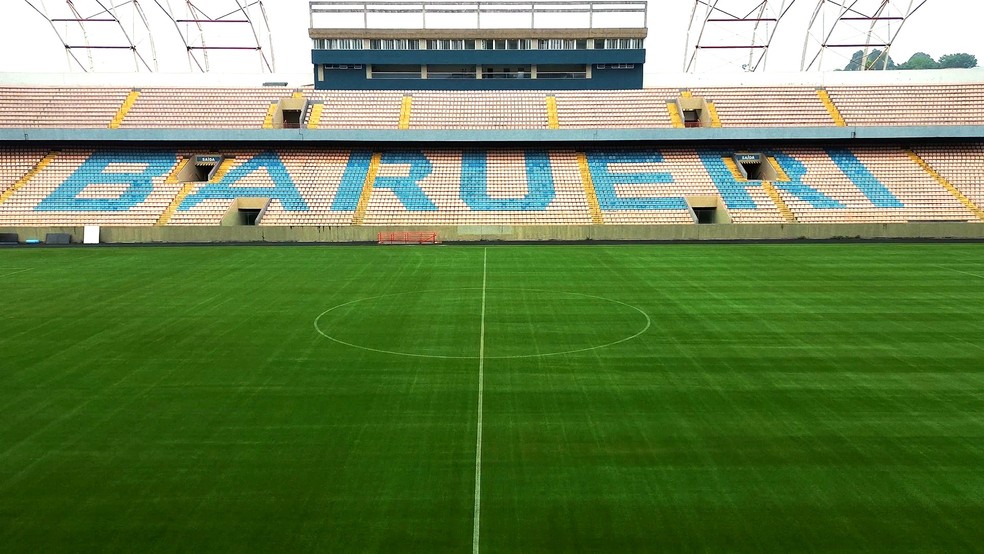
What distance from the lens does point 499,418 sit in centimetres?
1022

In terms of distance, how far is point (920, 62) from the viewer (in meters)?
131

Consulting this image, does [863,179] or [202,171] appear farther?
[202,171]

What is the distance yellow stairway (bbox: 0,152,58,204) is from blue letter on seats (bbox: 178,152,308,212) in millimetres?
10267

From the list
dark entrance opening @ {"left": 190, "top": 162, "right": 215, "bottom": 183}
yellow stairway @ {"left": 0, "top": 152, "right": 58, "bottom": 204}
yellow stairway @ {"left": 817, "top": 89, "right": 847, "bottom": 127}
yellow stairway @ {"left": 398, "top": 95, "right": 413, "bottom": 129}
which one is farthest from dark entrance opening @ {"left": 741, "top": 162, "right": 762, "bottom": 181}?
yellow stairway @ {"left": 0, "top": 152, "right": 58, "bottom": 204}

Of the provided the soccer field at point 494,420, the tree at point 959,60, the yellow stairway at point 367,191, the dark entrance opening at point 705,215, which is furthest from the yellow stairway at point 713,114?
the tree at point 959,60

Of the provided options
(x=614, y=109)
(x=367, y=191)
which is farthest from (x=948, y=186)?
(x=367, y=191)

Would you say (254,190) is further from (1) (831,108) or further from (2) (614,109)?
(1) (831,108)

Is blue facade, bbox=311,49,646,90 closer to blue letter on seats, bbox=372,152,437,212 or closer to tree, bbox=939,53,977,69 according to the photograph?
blue letter on seats, bbox=372,152,437,212

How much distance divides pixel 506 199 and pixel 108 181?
78.3 feet

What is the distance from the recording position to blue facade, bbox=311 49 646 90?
46.9m

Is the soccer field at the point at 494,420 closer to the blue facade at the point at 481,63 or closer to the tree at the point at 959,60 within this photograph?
the blue facade at the point at 481,63

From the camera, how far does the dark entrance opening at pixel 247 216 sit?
38806 millimetres

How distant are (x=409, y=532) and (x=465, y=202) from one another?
32.1 meters

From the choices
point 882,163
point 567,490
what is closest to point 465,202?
point 882,163
